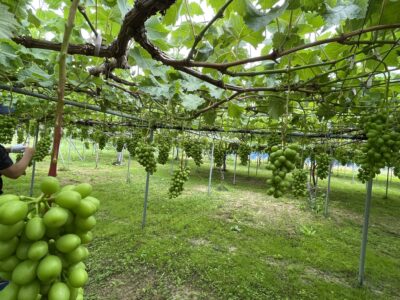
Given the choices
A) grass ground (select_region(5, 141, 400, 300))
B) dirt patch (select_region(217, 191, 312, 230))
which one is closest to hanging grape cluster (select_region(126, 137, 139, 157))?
grass ground (select_region(5, 141, 400, 300))

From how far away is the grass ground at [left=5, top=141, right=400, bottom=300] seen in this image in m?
4.54

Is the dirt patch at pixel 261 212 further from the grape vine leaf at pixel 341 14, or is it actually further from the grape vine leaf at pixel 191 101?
the grape vine leaf at pixel 341 14

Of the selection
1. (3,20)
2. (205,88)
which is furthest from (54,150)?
(205,88)

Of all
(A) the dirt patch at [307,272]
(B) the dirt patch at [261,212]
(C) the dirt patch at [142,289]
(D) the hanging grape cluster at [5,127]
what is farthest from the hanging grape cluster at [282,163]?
(B) the dirt patch at [261,212]

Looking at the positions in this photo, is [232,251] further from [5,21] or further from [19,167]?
[5,21]

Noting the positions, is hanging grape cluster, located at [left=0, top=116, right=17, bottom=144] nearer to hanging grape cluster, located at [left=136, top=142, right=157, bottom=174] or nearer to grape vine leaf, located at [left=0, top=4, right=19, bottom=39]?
hanging grape cluster, located at [left=136, top=142, right=157, bottom=174]

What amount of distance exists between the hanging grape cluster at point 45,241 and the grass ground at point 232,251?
3851 millimetres

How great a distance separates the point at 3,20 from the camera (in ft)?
4.05

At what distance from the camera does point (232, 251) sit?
6.03m

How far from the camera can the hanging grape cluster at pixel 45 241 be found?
68 cm

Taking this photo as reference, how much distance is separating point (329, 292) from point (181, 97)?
390 centimetres

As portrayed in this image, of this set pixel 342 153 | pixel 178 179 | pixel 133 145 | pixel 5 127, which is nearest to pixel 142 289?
pixel 178 179

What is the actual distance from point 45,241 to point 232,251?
18.8 ft

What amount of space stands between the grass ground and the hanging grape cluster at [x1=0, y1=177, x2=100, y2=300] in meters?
3.85
